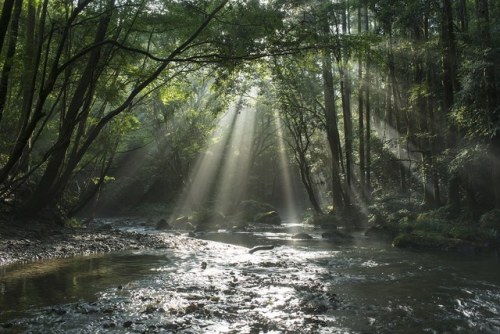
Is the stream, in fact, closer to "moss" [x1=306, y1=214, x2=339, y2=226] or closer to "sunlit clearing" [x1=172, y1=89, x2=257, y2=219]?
"moss" [x1=306, y1=214, x2=339, y2=226]

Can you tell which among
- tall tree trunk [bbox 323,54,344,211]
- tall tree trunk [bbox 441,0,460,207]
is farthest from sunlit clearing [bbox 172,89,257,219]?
tall tree trunk [bbox 441,0,460,207]

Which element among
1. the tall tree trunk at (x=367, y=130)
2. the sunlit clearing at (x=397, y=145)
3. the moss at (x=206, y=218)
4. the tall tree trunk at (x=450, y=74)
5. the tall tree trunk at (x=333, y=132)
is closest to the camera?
the tall tree trunk at (x=450, y=74)

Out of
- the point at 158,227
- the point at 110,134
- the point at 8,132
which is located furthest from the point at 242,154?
the point at 8,132

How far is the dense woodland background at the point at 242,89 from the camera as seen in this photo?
9.17m

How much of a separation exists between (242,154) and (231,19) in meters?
40.8

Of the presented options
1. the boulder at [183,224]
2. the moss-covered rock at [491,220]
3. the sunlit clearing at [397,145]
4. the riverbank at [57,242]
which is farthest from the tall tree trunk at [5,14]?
the boulder at [183,224]

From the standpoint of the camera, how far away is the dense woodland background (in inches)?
361

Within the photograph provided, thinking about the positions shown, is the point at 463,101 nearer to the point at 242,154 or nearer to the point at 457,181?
the point at 457,181

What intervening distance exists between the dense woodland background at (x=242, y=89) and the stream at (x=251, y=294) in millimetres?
2271

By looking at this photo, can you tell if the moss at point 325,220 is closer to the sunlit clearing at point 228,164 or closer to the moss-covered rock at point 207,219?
the moss-covered rock at point 207,219

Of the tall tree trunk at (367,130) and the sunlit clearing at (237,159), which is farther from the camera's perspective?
the sunlit clearing at (237,159)

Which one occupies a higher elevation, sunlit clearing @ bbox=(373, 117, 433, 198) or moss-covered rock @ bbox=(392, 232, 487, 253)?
sunlit clearing @ bbox=(373, 117, 433, 198)

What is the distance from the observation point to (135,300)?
761 cm

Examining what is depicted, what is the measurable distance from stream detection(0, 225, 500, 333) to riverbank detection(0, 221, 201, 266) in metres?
0.86
